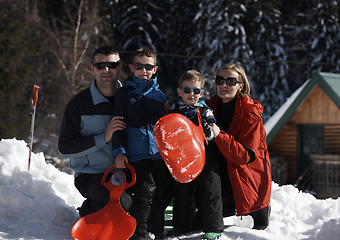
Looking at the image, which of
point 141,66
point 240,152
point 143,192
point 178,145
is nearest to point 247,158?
point 240,152

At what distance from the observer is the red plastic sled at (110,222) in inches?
140

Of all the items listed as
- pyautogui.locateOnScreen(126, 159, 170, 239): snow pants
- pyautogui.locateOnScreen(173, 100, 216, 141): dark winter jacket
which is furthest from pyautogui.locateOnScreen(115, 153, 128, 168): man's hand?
pyautogui.locateOnScreen(173, 100, 216, 141): dark winter jacket

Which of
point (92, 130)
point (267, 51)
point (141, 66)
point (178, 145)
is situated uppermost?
point (267, 51)

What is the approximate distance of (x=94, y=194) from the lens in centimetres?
386

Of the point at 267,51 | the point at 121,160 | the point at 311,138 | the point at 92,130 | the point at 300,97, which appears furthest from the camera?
the point at 267,51

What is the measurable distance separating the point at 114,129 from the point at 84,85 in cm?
1801

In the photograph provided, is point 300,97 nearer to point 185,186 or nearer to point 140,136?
point 185,186

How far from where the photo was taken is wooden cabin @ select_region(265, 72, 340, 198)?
38.0ft

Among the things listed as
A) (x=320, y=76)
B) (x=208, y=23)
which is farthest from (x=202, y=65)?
(x=320, y=76)

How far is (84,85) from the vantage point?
21.2m

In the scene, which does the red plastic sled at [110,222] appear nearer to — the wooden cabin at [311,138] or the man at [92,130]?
the man at [92,130]

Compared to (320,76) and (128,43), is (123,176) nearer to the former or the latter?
(320,76)

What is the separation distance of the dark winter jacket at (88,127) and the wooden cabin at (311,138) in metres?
8.11

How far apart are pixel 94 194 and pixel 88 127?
2.03ft
